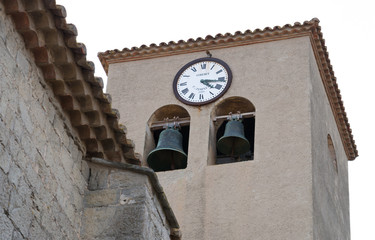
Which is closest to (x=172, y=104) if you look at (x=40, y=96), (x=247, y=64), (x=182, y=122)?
(x=182, y=122)

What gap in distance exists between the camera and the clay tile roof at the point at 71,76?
5980 millimetres

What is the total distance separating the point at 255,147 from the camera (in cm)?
1300

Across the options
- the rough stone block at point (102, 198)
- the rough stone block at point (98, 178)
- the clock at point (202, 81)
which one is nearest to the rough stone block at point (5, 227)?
the rough stone block at point (102, 198)

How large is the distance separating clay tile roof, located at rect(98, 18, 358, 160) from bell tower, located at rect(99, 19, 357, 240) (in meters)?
0.02

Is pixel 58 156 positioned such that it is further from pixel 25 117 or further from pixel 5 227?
pixel 5 227

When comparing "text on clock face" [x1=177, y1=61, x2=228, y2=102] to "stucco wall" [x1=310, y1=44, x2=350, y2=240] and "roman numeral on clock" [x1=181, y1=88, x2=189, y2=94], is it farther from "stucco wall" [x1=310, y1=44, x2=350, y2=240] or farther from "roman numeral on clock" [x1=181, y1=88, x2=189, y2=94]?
"stucco wall" [x1=310, y1=44, x2=350, y2=240]

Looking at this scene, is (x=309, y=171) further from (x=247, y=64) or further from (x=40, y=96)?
(x=40, y=96)

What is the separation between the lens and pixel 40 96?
20.5 feet

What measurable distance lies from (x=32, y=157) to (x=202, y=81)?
8085 millimetres

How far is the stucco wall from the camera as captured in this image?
1282 cm

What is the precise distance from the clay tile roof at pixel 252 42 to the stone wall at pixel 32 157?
7680 millimetres

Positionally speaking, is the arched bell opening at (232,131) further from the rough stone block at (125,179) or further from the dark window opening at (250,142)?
the rough stone block at (125,179)

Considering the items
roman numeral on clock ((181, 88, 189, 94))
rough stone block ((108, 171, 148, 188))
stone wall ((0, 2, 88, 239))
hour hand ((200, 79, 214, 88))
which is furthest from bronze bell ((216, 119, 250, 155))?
stone wall ((0, 2, 88, 239))

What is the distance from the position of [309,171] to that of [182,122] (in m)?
2.12
